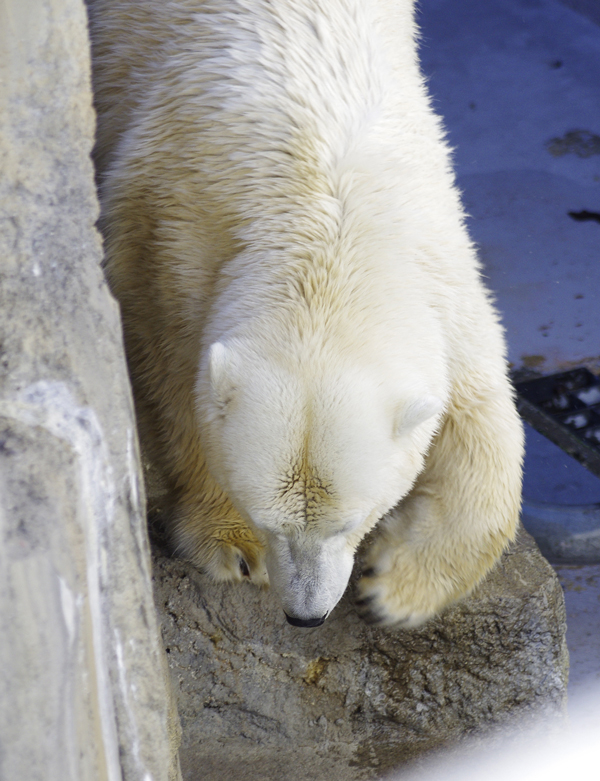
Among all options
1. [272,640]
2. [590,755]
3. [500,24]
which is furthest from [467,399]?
[500,24]

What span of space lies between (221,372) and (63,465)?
0.64 meters

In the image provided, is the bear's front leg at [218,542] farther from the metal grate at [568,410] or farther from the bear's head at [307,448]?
the metal grate at [568,410]

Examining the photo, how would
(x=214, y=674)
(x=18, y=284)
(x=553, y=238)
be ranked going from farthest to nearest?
(x=553, y=238) → (x=214, y=674) → (x=18, y=284)

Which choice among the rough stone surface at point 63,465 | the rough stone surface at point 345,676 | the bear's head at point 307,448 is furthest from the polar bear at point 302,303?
the rough stone surface at point 63,465

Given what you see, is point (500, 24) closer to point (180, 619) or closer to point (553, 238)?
point (553, 238)

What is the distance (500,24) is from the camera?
7.46 m

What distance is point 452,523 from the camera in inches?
105

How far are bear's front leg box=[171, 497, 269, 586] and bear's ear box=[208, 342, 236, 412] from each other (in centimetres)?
70

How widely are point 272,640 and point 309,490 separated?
102cm

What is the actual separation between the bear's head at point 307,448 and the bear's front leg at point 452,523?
1.83ft

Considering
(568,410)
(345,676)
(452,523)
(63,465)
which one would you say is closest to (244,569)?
(345,676)

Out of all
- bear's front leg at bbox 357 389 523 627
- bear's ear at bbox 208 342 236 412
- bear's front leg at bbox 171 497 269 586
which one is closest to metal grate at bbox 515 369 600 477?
bear's front leg at bbox 357 389 523 627

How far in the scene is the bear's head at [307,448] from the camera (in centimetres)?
194

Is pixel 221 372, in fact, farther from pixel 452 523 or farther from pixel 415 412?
pixel 452 523
